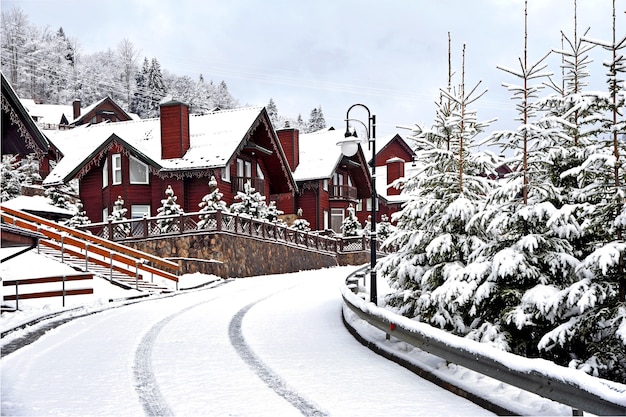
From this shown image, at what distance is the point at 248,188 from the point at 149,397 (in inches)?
1057

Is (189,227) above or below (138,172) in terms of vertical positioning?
below

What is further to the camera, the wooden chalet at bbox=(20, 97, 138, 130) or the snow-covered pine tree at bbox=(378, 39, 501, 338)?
the wooden chalet at bbox=(20, 97, 138, 130)

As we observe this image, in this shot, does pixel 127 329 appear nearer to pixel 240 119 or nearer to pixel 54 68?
pixel 240 119

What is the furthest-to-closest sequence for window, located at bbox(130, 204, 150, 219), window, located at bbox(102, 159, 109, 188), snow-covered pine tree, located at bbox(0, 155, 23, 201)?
snow-covered pine tree, located at bbox(0, 155, 23, 201) < window, located at bbox(102, 159, 109, 188) < window, located at bbox(130, 204, 150, 219)

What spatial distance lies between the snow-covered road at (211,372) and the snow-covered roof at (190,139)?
64.2 ft

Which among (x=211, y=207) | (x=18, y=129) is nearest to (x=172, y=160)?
(x=211, y=207)

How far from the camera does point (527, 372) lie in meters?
6.14

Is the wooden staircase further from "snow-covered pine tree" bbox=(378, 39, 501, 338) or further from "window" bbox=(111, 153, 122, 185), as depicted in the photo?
"snow-covered pine tree" bbox=(378, 39, 501, 338)

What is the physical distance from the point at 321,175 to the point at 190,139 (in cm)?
1146

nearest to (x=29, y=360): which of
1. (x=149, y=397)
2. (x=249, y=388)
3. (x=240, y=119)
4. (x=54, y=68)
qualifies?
(x=149, y=397)

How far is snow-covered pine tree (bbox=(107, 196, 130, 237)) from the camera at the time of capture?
2939 cm

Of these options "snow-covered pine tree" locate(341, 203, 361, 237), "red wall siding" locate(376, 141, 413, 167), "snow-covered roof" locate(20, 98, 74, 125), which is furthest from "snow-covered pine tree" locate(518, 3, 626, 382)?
"snow-covered roof" locate(20, 98, 74, 125)

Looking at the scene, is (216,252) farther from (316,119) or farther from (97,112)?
(316,119)

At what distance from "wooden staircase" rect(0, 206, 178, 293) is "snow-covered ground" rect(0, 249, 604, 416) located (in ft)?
21.8
